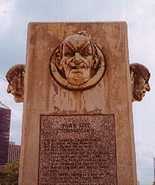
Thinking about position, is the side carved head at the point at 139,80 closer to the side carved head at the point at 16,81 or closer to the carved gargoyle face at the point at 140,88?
the carved gargoyle face at the point at 140,88

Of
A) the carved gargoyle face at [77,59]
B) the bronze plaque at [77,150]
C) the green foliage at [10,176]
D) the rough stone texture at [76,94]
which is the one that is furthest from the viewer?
the green foliage at [10,176]

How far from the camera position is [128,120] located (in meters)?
7.01

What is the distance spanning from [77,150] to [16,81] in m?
2.14

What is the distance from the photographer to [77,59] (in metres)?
7.24

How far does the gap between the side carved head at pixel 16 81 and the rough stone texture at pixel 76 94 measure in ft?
1.50

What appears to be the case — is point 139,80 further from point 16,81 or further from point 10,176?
point 10,176

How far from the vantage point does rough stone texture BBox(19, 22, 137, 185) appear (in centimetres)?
682

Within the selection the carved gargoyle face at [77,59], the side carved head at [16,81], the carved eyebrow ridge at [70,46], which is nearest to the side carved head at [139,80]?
the carved gargoyle face at [77,59]

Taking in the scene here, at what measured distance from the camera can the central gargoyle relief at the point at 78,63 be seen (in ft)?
23.7

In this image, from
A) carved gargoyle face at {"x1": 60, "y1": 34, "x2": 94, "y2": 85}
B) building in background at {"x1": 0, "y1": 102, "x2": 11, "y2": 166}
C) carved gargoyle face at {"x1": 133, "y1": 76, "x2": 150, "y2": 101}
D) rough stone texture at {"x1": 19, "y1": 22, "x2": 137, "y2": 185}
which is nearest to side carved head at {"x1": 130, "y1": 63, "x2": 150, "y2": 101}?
carved gargoyle face at {"x1": 133, "y1": 76, "x2": 150, "y2": 101}

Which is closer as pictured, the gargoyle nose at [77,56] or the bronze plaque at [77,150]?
the bronze plaque at [77,150]

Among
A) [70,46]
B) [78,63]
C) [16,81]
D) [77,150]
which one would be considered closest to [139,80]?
[78,63]

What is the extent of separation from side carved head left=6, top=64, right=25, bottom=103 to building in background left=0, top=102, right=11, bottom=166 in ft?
162

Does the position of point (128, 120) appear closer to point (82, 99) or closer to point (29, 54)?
point (82, 99)
